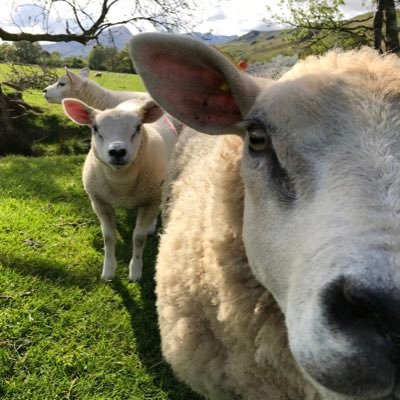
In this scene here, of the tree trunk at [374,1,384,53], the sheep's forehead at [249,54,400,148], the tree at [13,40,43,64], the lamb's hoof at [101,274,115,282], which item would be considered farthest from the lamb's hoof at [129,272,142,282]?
the tree at [13,40,43,64]

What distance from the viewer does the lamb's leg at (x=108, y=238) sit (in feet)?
15.2

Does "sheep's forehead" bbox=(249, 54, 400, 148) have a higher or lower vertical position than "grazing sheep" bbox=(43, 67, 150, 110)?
higher

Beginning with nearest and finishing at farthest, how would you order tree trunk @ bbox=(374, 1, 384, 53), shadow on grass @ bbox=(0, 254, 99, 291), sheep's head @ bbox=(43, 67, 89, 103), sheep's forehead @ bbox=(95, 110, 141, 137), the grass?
the grass, shadow on grass @ bbox=(0, 254, 99, 291), sheep's forehead @ bbox=(95, 110, 141, 137), tree trunk @ bbox=(374, 1, 384, 53), sheep's head @ bbox=(43, 67, 89, 103)

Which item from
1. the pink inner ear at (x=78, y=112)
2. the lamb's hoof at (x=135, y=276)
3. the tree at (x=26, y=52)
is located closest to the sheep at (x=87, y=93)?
the tree at (x=26, y=52)

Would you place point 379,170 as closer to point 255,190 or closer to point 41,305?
point 255,190

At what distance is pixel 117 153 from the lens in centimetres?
452

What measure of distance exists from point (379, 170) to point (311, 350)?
57 cm

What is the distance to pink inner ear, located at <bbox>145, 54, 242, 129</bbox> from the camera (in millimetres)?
2014

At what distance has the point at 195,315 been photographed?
2.39 m

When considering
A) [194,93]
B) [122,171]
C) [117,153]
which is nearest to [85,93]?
[122,171]

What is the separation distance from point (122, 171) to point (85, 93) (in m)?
6.48

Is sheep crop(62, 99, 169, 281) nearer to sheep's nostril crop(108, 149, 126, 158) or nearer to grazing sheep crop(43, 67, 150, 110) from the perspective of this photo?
sheep's nostril crop(108, 149, 126, 158)

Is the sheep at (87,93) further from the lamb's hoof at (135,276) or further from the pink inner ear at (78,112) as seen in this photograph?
the lamb's hoof at (135,276)

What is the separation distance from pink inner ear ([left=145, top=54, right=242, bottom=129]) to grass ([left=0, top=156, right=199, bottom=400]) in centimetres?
210
